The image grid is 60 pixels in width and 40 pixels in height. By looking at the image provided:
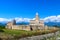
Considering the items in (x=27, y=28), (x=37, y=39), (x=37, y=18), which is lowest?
(x=37, y=39)

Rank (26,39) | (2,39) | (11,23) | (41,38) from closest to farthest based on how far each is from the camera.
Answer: (2,39) → (26,39) → (41,38) → (11,23)

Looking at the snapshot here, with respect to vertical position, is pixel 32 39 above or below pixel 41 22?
below

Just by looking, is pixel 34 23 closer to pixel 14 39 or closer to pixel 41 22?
pixel 41 22

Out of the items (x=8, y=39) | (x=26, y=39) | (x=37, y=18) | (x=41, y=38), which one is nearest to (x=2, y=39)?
(x=8, y=39)

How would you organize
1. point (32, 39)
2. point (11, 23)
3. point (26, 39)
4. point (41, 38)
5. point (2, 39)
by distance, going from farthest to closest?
point (11, 23), point (41, 38), point (32, 39), point (26, 39), point (2, 39)

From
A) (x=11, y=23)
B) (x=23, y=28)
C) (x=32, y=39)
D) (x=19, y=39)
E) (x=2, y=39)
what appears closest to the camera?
(x=2, y=39)

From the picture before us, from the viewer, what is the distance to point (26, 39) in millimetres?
17656

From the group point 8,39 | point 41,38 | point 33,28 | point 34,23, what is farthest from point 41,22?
point 8,39

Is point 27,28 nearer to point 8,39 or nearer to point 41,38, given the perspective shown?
point 41,38

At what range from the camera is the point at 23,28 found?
29.3 metres

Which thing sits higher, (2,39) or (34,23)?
(34,23)

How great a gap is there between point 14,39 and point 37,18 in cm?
2018

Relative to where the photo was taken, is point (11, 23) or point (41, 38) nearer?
point (41, 38)

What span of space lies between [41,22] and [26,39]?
17.4 m
